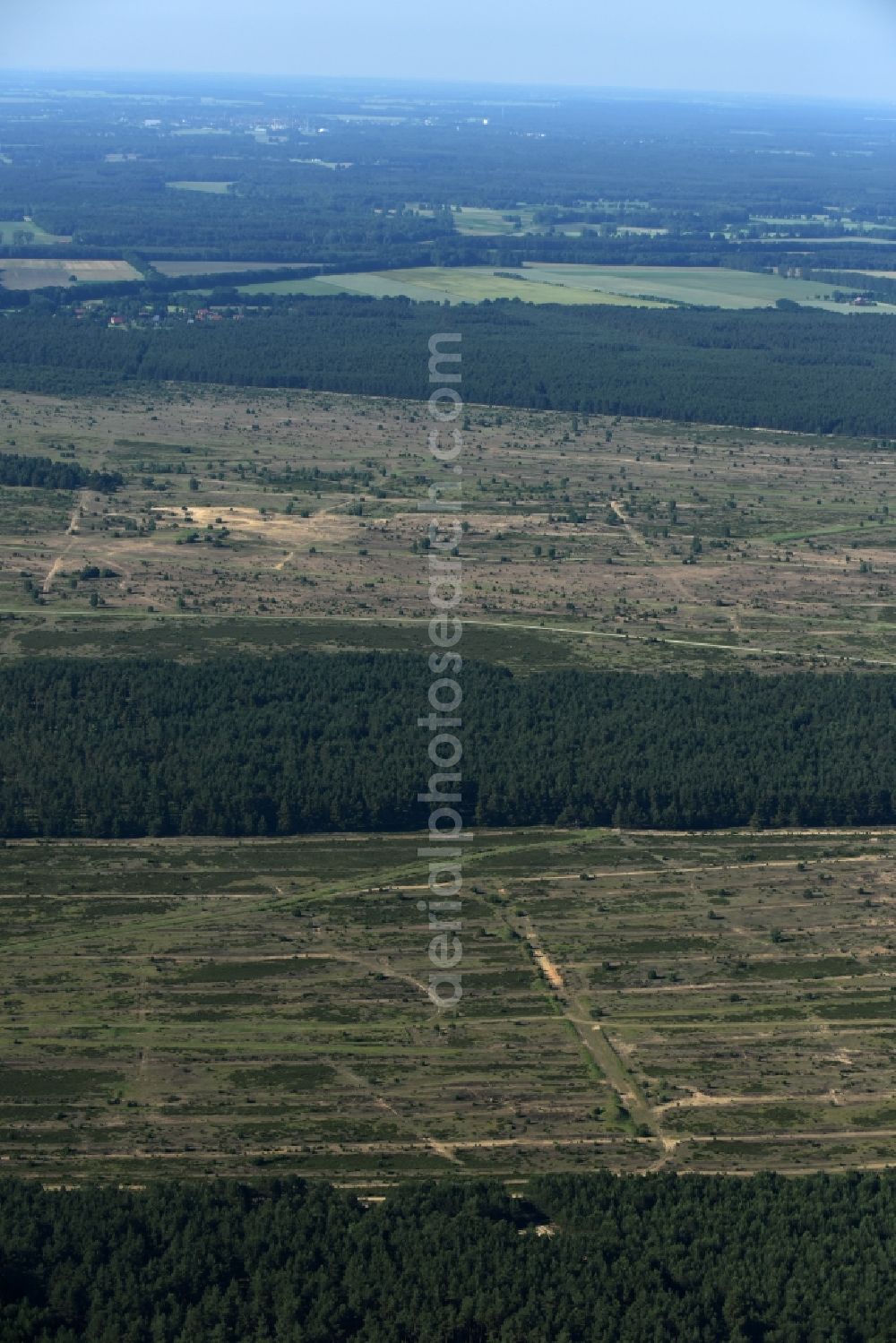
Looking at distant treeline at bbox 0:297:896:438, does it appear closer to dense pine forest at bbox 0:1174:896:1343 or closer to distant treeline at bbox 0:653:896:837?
distant treeline at bbox 0:653:896:837

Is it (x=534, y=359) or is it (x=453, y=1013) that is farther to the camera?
(x=534, y=359)

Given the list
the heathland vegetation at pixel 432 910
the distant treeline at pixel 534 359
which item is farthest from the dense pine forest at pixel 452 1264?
the distant treeline at pixel 534 359

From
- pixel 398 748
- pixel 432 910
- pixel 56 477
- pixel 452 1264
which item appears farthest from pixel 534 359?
pixel 452 1264

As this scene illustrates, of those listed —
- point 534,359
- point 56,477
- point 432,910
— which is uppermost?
point 534,359

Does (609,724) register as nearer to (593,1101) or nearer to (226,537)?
(593,1101)

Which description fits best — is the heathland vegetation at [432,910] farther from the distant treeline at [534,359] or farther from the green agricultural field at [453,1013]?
the distant treeline at [534,359]

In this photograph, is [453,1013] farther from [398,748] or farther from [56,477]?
[56,477]
